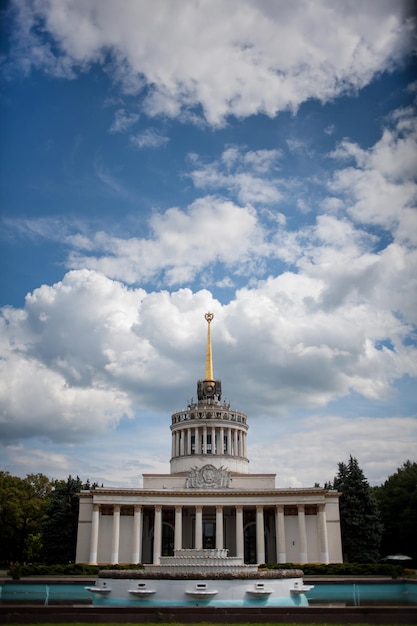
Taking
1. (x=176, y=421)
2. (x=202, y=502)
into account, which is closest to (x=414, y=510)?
(x=202, y=502)

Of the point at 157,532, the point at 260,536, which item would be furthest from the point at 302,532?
the point at 157,532

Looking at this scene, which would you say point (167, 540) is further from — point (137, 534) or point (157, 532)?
point (137, 534)

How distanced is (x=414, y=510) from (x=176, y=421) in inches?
1106

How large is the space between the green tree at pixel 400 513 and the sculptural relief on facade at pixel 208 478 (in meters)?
15.3

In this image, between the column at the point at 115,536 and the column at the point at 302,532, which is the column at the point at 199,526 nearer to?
the column at the point at 115,536

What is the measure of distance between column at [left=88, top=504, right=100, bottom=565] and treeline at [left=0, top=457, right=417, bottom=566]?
3811 mm

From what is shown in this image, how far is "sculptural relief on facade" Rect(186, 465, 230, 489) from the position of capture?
181 ft

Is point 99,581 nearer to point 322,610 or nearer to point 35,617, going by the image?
point 35,617

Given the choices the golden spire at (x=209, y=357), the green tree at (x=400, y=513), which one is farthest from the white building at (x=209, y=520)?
the golden spire at (x=209, y=357)

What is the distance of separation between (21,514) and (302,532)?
92.8 ft

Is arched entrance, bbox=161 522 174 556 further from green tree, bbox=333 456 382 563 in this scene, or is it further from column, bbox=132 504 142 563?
green tree, bbox=333 456 382 563

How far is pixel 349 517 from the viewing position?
2047 inches

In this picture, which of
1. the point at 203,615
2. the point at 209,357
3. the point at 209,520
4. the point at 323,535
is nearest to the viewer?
the point at 203,615

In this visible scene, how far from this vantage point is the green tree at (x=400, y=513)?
5006 centimetres
